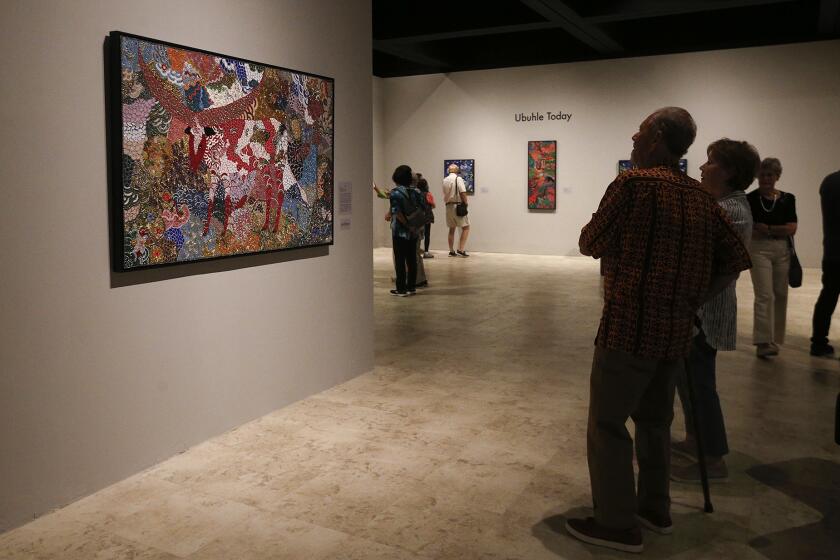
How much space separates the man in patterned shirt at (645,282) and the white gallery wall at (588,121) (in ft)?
38.5

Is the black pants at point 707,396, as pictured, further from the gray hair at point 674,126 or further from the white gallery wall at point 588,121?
the white gallery wall at point 588,121

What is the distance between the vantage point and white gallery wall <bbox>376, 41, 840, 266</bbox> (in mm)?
12992

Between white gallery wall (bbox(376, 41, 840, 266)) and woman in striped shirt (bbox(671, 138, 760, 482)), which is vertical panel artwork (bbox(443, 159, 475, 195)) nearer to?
white gallery wall (bbox(376, 41, 840, 266))

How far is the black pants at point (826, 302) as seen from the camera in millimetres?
6109

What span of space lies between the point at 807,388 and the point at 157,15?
4.83m

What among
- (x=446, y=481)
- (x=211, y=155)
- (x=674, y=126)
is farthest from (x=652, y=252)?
(x=211, y=155)

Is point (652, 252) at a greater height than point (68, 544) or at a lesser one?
greater

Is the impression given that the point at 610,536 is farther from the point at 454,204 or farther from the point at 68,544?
the point at 454,204

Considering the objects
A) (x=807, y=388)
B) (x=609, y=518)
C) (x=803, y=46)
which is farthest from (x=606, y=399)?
(x=803, y=46)

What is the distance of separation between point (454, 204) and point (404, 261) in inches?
195

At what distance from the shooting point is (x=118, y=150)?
11.2ft

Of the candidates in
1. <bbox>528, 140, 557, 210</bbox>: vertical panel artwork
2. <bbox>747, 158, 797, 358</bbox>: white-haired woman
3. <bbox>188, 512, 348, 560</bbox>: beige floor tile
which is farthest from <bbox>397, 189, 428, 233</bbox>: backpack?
<bbox>188, 512, 348, 560</bbox>: beige floor tile

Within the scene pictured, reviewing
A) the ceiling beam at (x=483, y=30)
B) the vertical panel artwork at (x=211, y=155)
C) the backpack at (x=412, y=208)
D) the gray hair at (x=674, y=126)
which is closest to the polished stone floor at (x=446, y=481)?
the vertical panel artwork at (x=211, y=155)

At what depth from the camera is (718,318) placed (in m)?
3.52
